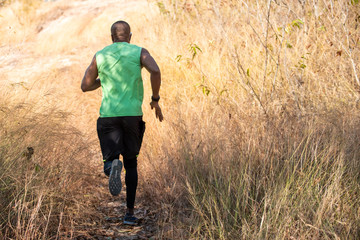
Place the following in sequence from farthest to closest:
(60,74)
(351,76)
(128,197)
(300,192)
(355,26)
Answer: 1. (60,74)
2. (355,26)
3. (351,76)
4. (128,197)
5. (300,192)

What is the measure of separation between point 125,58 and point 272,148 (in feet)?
5.08

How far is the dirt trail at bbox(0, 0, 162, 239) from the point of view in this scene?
383 centimetres

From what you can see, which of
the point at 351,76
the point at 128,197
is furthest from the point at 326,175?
the point at 351,76

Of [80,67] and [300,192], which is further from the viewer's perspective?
[80,67]

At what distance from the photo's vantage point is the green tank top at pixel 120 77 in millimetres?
3637

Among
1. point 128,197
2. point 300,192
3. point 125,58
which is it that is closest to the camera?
point 300,192

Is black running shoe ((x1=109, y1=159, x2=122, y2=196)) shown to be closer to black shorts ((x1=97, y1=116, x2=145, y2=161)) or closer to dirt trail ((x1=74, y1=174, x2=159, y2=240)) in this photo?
black shorts ((x1=97, y1=116, x2=145, y2=161))

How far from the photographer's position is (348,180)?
318 cm

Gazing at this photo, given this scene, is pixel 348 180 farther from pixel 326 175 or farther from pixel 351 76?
pixel 351 76

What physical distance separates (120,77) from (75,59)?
9264 millimetres

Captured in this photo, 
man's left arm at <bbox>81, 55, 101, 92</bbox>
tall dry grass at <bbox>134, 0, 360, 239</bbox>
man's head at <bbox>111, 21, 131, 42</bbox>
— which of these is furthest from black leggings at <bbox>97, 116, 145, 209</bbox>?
man's head at <bbox>111, 21, 131, 42</bbox>

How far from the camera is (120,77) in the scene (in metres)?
3.65

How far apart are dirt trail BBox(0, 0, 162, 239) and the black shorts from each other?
618 mm

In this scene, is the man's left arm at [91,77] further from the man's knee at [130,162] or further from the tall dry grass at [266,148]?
the tall dry grass at [266,148]
